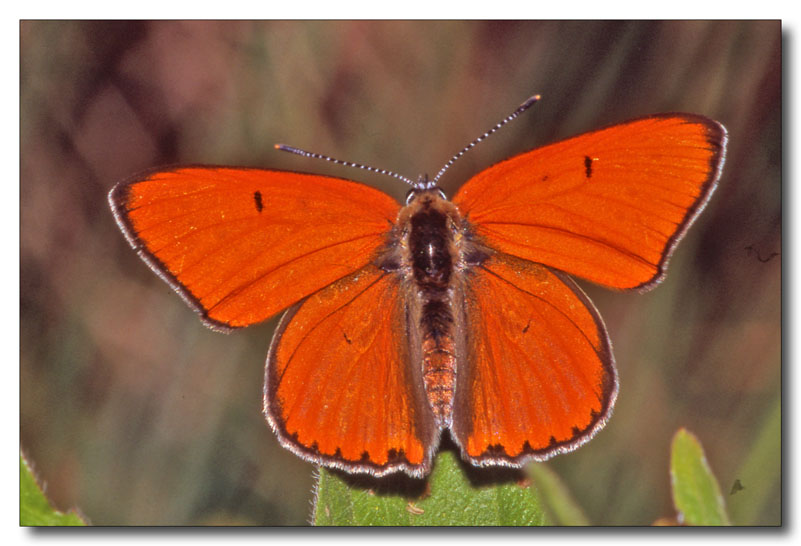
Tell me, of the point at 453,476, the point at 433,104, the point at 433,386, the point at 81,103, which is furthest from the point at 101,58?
the point at 453,476

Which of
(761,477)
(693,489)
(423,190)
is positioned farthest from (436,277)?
(761,477)

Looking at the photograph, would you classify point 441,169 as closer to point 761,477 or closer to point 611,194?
point 611,194

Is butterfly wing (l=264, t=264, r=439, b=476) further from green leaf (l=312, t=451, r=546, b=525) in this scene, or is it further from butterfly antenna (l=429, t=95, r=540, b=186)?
butterfly antenna (l=429, t=95, r=540, b=186)

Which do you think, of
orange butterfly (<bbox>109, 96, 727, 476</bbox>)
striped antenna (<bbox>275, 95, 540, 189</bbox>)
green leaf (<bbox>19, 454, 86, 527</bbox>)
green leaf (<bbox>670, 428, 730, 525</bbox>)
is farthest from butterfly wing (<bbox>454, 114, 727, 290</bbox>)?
green leaf (<bbox>19, 454, 86, 527</bbox>)

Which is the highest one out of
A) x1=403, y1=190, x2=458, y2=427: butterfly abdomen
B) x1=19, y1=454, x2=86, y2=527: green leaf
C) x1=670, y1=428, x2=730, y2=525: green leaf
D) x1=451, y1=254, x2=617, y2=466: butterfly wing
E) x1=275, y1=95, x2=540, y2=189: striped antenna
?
x1=275, y1=95, x2=540, y2=189: striped antenna

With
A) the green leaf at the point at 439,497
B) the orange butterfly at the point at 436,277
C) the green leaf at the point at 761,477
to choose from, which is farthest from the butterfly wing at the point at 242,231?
the green leaf at the point at 761,477
